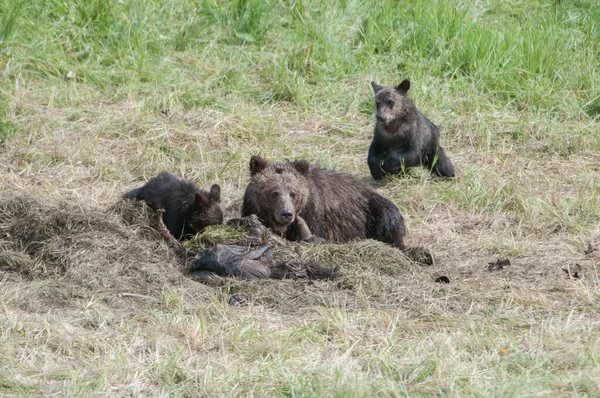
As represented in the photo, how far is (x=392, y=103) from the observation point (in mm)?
11133

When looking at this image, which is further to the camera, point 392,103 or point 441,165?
point 392,103

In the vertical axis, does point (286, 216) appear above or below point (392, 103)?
below

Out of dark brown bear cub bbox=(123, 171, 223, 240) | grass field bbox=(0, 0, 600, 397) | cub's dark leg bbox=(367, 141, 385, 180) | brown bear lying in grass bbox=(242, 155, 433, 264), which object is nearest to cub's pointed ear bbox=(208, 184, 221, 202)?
dark brown bear cub bbox=(123, 171, 223, 240)

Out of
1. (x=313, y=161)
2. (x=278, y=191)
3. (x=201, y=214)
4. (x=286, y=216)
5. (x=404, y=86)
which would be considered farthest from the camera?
(x=404, y=86)

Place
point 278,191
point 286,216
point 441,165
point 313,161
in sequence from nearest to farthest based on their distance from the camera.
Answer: point 286,216
point 278,191
point 441,165
point 313,161

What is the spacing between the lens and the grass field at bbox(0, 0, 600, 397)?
582 cm

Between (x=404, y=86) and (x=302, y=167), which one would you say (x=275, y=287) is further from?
(x=404, y=86)

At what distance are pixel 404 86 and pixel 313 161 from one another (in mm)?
1256

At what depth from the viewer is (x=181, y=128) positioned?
11195mm

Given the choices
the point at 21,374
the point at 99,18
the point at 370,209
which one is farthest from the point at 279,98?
the point at 21,374

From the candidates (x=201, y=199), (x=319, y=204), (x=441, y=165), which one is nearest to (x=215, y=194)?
(x=201, y=199)

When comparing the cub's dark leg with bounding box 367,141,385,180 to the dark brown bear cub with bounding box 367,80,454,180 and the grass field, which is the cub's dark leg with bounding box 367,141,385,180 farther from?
the grass field

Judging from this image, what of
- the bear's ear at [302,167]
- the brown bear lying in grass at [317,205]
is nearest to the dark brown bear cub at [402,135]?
the brown bear lying in grass at [317,205]

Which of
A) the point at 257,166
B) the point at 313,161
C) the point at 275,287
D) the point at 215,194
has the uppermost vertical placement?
the point at 257,166
